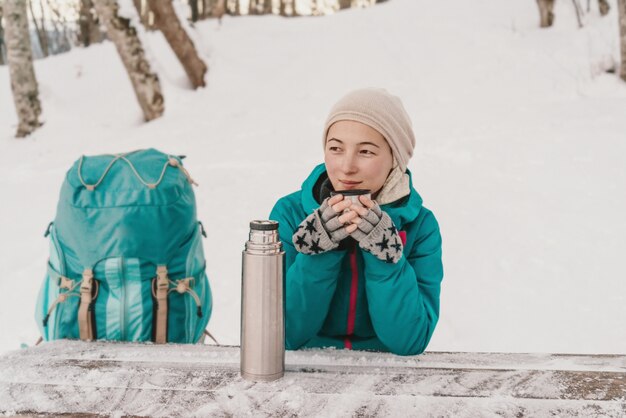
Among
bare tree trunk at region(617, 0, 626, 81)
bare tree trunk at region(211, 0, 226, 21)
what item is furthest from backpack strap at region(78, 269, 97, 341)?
bare tree trunk at region(211, 0, 226, 21)

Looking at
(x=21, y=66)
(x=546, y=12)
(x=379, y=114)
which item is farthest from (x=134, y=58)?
(x=546, y=12)

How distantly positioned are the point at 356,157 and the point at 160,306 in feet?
3.89

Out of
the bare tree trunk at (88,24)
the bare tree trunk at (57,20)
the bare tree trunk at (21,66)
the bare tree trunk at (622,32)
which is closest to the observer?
the bare tree trunk at (622,32)

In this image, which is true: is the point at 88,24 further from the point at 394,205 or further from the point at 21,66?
the point at 394,205

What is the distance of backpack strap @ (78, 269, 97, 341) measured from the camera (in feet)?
7.42

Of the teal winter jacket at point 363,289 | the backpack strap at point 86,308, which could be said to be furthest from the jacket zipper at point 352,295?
the backpack strap at point 86,308

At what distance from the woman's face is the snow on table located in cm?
55

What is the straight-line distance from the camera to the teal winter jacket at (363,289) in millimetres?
1628

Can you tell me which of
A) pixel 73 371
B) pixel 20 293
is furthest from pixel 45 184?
pixel 73 371

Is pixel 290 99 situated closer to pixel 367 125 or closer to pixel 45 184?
pixel 45 184

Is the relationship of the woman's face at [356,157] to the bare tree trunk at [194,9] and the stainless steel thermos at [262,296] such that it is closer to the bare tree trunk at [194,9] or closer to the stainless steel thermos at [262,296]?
the stainless steel thermos at [262,296]

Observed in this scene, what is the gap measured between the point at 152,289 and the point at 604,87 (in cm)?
705

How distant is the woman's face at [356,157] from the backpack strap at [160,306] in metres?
1.02

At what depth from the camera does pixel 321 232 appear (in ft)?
4.91
